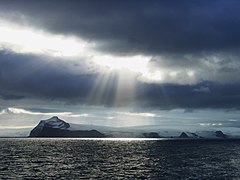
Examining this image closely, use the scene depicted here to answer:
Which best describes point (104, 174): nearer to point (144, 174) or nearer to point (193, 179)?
point (144, 174)

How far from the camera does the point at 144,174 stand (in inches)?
3647

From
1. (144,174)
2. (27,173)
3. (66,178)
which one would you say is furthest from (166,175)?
(27,173)

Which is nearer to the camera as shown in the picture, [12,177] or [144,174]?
[12,177]

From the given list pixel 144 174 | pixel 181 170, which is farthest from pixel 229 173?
pixel 144 174

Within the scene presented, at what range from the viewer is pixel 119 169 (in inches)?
4077

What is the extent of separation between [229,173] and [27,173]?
4817 cm

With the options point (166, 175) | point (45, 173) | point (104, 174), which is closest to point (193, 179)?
point (166, 175)

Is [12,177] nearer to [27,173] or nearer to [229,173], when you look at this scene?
[27,173]

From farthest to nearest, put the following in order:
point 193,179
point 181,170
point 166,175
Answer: point 181,170 < point 166,175 < point 193,179

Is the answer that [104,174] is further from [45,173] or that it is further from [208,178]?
[208,178]

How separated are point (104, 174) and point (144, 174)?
9.57 metres

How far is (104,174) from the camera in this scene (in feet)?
303

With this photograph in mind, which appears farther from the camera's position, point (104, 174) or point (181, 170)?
point (181, 170)

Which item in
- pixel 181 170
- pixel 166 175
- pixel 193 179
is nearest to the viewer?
pixel 193 179
